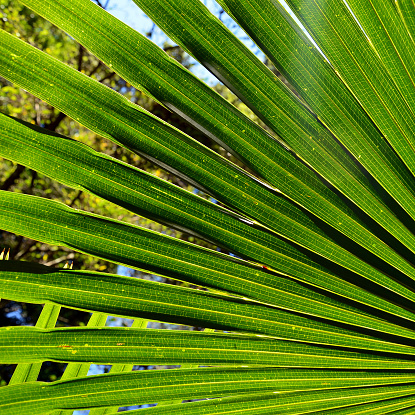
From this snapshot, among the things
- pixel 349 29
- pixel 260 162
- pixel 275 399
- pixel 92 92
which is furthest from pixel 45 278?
pixel 349 29

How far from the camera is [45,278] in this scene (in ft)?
2.89

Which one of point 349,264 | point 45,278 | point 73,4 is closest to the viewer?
point 73,4

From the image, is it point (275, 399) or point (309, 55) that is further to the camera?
point (275, 399)

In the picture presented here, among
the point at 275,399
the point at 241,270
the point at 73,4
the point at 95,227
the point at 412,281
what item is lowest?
the point at 275,399

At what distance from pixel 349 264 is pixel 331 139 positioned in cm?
35

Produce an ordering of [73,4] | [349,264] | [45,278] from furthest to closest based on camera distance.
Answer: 1. [349,264]
2. [45,278]
3. [73,4]

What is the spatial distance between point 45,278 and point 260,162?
0.61m

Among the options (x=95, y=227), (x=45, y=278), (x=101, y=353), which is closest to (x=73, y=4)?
(x=95, y=227)

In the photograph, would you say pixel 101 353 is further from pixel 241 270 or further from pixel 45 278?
pixel 241 270

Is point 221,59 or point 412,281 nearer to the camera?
point 221,59

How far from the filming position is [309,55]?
799mm

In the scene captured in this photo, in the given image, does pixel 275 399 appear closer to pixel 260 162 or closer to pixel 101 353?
pixel 101 353

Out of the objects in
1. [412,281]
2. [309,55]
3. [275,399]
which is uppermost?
[309,55]

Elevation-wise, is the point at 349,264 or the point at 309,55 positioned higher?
the point at 309,55
